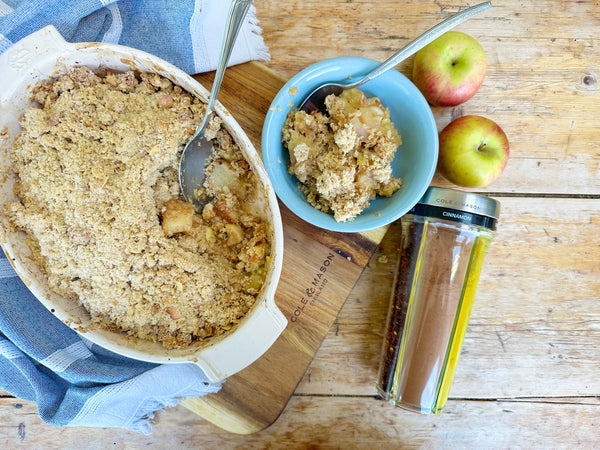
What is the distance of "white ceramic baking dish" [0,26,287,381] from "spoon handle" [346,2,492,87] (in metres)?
0.40

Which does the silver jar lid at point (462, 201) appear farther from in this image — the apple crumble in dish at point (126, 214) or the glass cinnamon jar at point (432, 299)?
the apple crumble in dish at point (126, 214)

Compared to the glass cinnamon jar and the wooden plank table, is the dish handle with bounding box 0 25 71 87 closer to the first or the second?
the wooden plank table

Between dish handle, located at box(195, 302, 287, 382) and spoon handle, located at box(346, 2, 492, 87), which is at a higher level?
spoon handle, located at box(346, 2, 492, 87)

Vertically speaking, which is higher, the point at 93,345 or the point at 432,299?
the point at 432,299

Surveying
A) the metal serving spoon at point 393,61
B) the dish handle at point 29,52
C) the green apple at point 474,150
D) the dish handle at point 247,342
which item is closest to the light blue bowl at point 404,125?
the metal serving spoon at point 393,61

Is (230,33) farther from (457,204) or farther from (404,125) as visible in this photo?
(457,204)

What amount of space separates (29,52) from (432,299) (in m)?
1.19

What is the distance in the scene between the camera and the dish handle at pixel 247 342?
100 centimetres

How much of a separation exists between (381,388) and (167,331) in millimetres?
645

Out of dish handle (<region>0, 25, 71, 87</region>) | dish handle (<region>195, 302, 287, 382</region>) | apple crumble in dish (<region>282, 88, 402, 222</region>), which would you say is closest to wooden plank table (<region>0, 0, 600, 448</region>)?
apple crumble in dish (<region>282, 88, 402, 222</region>)

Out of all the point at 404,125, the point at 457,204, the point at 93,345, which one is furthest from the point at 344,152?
the point at 93,345

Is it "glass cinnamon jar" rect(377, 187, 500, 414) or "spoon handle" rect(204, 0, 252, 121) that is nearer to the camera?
"spoon handle" rect(204, 0, 252, 121)

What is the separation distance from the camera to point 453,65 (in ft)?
3.99

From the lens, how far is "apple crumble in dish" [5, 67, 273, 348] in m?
0.97
